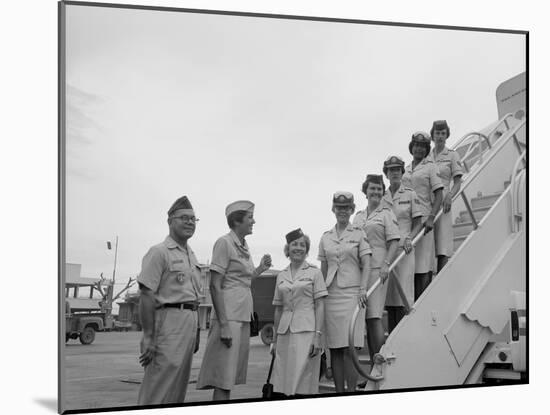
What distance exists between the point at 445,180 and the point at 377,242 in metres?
0.95

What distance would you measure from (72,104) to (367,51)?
2554 millimetres

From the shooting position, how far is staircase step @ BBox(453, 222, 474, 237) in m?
8.38

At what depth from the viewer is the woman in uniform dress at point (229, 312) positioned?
701 cm

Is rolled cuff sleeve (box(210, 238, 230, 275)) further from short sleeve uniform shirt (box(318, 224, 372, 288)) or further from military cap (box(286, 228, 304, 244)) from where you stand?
short sleeve uniform shirt (box(318, 224, 372, 288))

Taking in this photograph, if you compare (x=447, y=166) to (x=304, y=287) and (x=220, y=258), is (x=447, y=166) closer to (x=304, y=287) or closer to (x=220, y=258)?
(x=304, y=287)

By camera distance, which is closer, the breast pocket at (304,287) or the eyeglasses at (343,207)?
the breast pocket at (304,287)

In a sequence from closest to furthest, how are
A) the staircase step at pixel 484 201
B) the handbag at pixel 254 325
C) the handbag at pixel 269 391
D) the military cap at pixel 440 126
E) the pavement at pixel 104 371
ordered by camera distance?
1. the pavement at pixel 104 371
2. the handbag at pixel 254 325
3. the handbag at pixel 269 391
4. the military cap at pixel 440 126
5. the staircase step at pixel 484 201

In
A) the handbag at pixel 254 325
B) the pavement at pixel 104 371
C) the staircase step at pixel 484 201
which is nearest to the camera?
the pavement at pixel 104 371

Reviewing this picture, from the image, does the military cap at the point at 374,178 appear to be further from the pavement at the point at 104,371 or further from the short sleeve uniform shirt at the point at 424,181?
the pavement at the point at 104,371

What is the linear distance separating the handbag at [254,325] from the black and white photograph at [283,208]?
11 mm

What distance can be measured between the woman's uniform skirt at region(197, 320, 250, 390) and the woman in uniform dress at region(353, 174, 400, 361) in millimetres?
1105

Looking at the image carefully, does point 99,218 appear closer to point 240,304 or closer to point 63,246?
point 63,246

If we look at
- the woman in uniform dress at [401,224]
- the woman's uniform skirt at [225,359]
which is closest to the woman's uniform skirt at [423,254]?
the woman in uniform dress at [401,224]

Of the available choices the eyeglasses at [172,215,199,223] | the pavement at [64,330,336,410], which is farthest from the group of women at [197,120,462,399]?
the pavement at [64,330,336,410]
